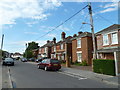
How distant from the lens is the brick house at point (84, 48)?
2494cm

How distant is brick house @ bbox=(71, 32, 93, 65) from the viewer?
2494 centimetres

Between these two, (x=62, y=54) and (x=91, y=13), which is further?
(x=62, y=54)

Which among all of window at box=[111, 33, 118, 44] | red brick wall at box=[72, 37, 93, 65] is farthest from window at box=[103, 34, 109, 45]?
red brick wall at box=[72, 37, 93, 65]

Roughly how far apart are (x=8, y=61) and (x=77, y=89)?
20.4m

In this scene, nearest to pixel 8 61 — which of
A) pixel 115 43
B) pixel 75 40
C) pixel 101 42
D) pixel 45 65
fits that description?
pixel 45 65

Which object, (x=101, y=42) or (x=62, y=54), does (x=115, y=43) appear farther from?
(x=62, y=54)

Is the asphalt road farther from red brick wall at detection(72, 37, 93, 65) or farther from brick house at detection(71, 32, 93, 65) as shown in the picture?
brick house at detection(71, 32, 93, 65)

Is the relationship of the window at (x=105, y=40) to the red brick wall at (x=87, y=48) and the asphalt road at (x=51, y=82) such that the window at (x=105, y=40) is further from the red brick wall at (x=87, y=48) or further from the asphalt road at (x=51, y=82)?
the asphalt road at (x=51, y=82)

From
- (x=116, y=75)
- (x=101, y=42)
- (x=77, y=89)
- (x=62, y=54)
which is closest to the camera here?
(x=77, y=89)

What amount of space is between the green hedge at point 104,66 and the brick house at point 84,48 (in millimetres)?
10471

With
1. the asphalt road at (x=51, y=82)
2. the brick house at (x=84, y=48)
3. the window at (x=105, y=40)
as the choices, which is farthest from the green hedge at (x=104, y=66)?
the brick house at (x=84, y=48)

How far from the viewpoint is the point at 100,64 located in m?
13.5

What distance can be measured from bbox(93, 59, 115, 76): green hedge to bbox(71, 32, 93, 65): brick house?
34.4ft

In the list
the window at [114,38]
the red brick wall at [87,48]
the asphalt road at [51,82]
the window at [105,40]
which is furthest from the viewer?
the red brick wall at [87,48]
